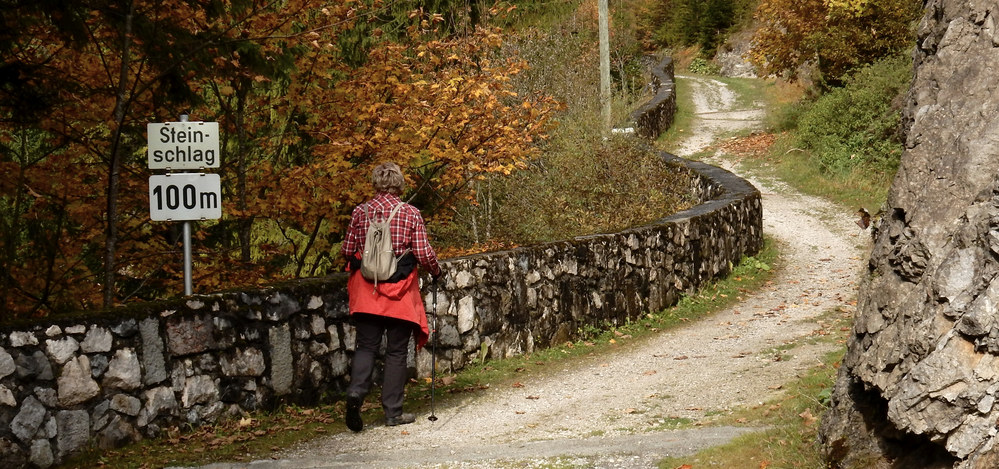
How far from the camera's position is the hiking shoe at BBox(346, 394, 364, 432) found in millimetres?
7082

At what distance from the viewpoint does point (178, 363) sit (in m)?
6.95

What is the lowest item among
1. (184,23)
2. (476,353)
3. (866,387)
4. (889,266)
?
(476,353)

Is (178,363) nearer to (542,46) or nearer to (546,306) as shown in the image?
(546,306)

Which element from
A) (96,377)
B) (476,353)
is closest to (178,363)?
(96,377)

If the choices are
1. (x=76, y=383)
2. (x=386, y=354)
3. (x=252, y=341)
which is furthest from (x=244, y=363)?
(x=76, y=383)

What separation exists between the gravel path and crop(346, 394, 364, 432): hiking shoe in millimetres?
75

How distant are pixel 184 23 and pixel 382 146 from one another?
2.65 m

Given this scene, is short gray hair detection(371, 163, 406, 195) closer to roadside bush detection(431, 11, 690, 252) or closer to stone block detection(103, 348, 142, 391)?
stone block detection(103, 348, 142, 391)

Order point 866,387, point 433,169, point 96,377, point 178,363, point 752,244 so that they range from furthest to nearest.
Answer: point 752,244 < point 433,169 < point 178,363 < point 96,377 < point 866,387

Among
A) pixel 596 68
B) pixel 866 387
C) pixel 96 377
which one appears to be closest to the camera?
pixel 866 387

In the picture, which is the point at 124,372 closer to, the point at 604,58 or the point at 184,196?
the point at 184,196

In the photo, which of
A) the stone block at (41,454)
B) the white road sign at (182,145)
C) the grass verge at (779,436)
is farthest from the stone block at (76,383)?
the grass verge at (779,436)

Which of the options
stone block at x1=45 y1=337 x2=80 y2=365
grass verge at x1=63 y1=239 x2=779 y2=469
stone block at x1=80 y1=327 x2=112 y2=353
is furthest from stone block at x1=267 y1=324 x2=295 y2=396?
stone block at x1=45 y1=337 x2=80 y2=365

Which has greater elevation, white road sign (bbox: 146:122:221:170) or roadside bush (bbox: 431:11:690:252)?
white road sign (bbox: 146:122:221:170)
